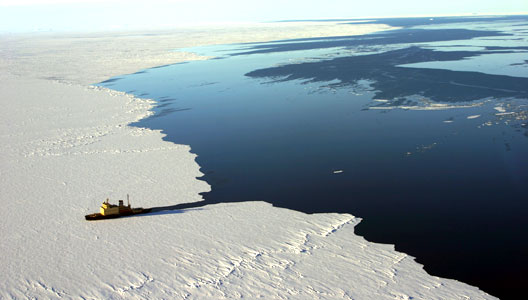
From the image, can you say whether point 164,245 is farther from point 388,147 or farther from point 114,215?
point 388,147

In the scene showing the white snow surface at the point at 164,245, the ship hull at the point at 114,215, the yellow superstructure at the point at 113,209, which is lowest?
A: the white snow surface at the point at 164,245

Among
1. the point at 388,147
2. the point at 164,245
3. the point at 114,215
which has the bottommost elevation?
the point at 164,245

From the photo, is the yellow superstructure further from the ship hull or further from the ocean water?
the ocean water

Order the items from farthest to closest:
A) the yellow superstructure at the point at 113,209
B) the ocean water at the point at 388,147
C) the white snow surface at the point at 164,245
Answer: the yellow superstructure at the point at 113,209 < the ocean water at the point at 388,147 < the white snow surface at the point at 164,245

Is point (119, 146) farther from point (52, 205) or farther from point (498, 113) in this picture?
point (498, 113)

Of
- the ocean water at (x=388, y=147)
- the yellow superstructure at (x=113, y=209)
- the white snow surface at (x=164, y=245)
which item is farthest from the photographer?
the yellow superstructure at (x=113, y=209)

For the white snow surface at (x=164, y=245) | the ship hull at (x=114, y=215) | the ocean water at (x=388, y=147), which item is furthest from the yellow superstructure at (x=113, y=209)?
the ocean water at (x=388, y=147)

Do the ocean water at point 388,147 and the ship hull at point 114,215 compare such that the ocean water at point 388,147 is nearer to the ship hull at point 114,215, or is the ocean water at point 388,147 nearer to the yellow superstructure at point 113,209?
the ship hull at point 114,215

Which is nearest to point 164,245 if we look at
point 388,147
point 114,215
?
point 114,215
